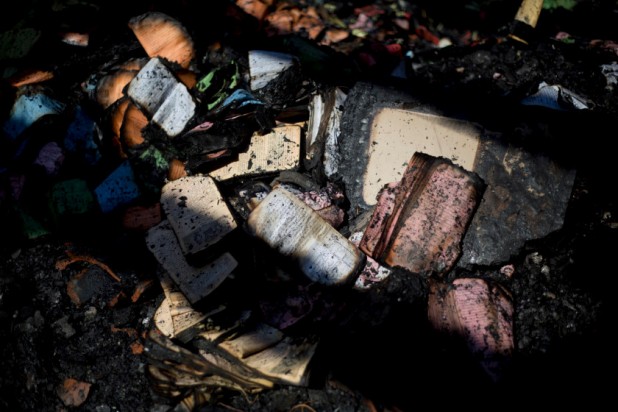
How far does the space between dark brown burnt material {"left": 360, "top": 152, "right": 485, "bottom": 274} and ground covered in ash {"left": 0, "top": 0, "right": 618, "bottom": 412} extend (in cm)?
16

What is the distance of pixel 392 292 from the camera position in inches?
69.4

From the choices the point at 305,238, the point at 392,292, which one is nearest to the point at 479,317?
the point at 392,292

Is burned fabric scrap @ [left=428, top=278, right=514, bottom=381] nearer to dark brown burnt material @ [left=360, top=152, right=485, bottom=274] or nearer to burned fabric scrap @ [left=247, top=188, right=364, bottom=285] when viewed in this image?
dark brown burnt material @ [left=360, top=152, right=485, bottom=274]

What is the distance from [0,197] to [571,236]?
3.05 metres

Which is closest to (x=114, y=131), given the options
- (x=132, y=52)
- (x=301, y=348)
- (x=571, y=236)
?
(x=132, y=52)

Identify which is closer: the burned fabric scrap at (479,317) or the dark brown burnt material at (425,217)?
the burned fabric scrap at (479,317)

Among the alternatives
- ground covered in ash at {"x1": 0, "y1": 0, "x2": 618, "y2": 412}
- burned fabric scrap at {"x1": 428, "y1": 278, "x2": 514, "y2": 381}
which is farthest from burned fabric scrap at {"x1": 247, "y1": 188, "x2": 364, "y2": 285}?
burned fabric scrap at {"x1": 428, "y1": 278, "x2": 514, "y2": 381}

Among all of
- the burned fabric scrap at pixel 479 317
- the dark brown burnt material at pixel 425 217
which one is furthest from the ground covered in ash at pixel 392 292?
the dark brown burnt material at pixel 425 217

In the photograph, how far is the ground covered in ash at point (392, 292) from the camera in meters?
1.70

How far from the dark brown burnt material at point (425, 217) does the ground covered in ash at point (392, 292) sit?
0.16m

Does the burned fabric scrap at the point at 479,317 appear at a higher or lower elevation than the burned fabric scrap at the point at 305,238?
lower

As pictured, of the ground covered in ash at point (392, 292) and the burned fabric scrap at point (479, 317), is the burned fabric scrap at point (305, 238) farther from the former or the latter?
the burned fabric scrap at point (479, 317)

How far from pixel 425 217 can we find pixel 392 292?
0.40 metres

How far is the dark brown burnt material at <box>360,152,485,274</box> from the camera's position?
1.90 meters
